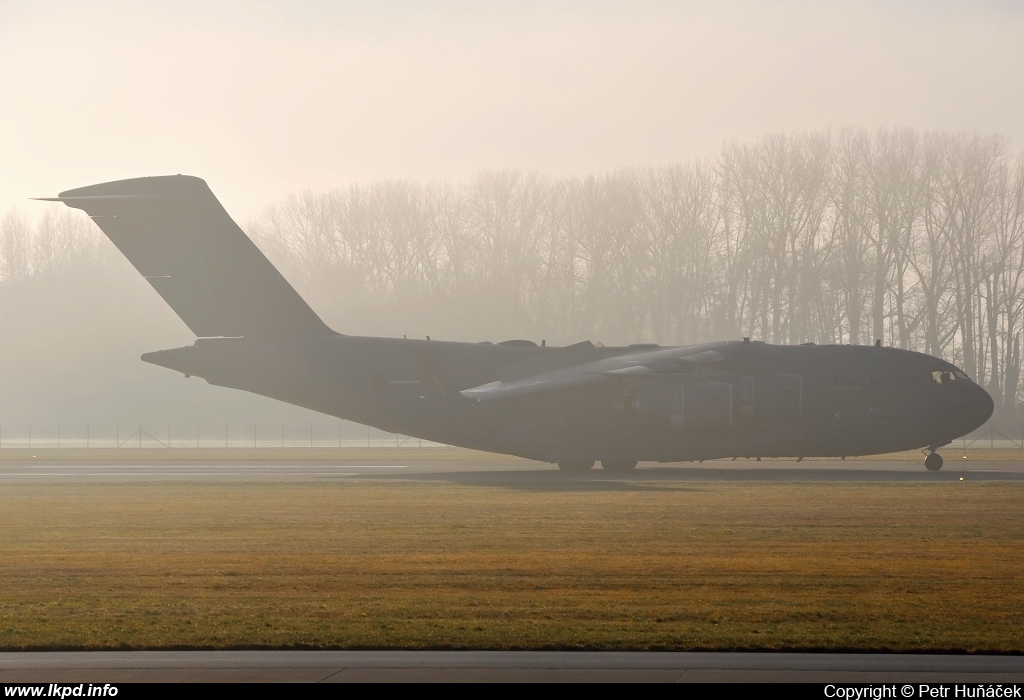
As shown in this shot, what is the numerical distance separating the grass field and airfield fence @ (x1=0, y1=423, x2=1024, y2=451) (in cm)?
4558

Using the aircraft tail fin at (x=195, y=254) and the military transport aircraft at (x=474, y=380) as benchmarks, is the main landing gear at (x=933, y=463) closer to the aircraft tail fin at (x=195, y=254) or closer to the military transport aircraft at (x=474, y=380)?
the military transport aircraft at (x=474, y=380)

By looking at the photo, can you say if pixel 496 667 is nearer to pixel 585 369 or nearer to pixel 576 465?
pixel 585 369

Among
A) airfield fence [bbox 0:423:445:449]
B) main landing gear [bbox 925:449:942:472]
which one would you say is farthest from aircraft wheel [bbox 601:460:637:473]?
airfield fence [bbox 0:423:445:449]

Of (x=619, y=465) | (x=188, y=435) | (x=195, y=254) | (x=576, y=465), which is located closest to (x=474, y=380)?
(x=576, y=465)

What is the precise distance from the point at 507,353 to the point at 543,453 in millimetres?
3405

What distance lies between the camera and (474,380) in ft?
114

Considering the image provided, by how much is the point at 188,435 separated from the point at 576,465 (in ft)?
189

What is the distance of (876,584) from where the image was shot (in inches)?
550

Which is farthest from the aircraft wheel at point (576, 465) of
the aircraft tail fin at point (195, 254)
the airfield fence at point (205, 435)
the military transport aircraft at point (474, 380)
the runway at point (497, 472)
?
the airfield fence at point (205, 435)

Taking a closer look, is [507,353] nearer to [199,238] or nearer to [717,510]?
[199,238]

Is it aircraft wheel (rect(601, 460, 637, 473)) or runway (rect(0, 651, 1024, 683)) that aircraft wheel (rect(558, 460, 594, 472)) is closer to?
aircraft wheel (rect(601, 460, 637, 473))

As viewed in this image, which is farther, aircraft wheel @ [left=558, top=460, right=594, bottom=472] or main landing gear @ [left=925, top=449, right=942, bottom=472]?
main landing gear @ [left=925, top=449, right=942, bottom=472]

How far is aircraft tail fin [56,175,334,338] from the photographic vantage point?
33938 mm
